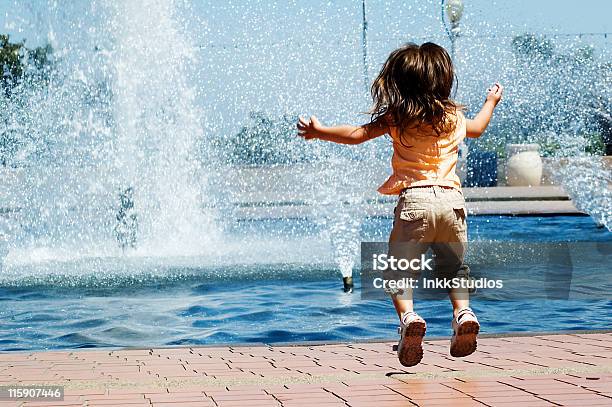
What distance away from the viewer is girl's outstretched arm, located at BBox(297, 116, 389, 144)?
400 centimetres

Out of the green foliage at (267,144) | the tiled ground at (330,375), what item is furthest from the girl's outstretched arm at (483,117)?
the green foliage at (267,144)

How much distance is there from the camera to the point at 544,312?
8.00 m

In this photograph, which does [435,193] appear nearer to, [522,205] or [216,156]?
[522,205]

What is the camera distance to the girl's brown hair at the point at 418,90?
3938 mm

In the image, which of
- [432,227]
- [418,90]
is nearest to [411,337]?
[432,227]

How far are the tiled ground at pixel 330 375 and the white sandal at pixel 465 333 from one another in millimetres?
193

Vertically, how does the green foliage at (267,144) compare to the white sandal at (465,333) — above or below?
above

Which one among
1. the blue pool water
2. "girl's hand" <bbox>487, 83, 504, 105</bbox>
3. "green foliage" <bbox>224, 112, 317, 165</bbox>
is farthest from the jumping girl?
"green foliage" <bbox>224, 112, 317, 165</bbox>

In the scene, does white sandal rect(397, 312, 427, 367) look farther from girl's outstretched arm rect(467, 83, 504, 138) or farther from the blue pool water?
the blue pool water

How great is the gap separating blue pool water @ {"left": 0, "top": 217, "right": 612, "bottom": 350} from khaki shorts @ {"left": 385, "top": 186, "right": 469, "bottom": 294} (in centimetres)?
291

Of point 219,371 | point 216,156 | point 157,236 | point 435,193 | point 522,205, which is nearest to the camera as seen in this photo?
point 435,193

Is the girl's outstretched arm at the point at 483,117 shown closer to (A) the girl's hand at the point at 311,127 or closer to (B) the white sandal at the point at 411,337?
(A) the girl's hand at the point at 311,127

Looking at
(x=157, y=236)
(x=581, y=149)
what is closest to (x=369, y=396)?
(x=157, y=236)

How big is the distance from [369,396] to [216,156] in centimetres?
2047
